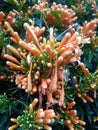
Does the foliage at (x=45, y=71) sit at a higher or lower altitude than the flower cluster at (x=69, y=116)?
higher

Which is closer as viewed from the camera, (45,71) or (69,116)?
(45,71)

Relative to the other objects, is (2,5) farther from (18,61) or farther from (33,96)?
(33,96)

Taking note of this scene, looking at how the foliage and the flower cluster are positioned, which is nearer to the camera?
the foliage

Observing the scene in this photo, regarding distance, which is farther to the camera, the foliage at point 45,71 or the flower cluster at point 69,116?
the flower cluster at point 69,116

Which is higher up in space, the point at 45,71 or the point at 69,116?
the point at 45,71

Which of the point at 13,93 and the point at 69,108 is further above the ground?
the point at 13,93

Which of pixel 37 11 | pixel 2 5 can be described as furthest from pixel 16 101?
pixel 2 5

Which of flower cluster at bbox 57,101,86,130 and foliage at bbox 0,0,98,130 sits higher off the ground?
foliage at bbox 0,0,98,130

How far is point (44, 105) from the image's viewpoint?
6.54ft

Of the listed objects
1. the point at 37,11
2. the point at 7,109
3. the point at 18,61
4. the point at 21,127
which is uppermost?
the point at 37,11

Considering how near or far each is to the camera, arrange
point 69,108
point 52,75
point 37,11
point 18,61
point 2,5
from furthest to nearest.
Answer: point 2,5 < point 37,11 < point 69,108 < point 18,61 < point 52,75

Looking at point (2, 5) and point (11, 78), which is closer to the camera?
point (11, 78)

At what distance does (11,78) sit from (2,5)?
0.83 meters

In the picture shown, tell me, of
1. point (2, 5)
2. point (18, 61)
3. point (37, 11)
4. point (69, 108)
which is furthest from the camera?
point (2, 5)
